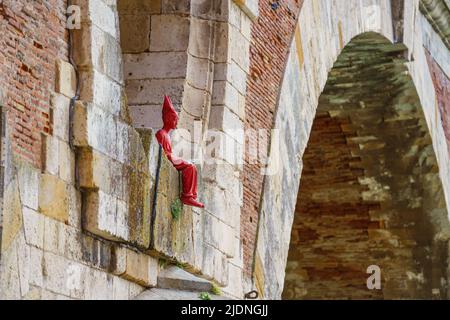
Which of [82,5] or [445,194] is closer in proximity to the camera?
[82,5]

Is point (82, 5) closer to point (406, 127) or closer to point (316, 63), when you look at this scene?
point (316, 63)

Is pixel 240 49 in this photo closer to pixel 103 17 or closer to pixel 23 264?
pixel 103 17

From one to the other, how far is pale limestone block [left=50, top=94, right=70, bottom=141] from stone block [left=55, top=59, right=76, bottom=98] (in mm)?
34

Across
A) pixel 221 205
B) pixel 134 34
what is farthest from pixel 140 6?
pixel 221 205

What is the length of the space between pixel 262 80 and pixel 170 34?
3.07 ft

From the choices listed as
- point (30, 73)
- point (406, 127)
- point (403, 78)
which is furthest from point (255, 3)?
point (406, 127)

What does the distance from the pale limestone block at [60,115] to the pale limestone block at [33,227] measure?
0.48 meters

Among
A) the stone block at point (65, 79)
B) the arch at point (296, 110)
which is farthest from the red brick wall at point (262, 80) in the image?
the stone block at point (65, 79)

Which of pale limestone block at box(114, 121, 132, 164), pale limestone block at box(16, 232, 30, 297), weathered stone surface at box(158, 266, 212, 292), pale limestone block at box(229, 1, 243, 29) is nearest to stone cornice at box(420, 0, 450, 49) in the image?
pale limestone block at box(229, 1, 243, 29)

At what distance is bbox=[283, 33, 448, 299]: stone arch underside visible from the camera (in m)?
14.6

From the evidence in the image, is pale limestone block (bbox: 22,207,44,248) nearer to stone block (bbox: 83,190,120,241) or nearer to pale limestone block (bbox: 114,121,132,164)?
stone block (bbox: 83,190,120,241)

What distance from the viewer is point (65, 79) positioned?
756 centimetres

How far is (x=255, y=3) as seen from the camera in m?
9.42
